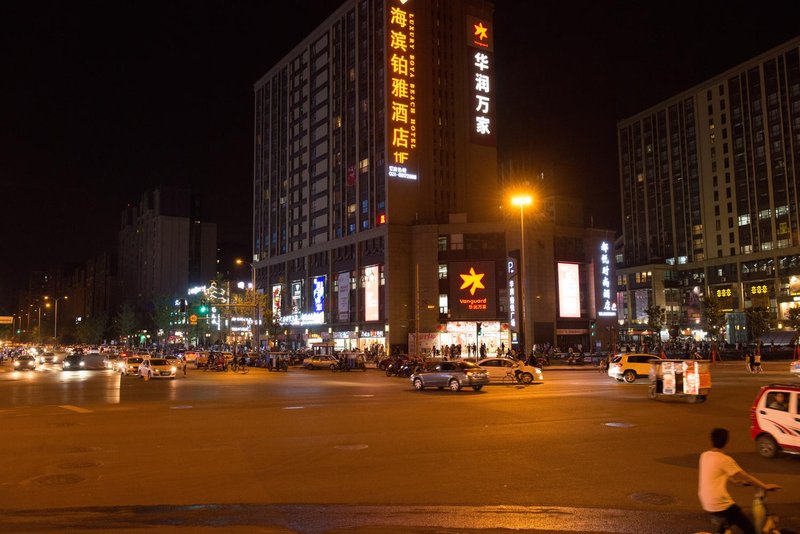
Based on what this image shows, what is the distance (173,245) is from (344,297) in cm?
10121

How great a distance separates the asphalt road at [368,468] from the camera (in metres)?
8.25

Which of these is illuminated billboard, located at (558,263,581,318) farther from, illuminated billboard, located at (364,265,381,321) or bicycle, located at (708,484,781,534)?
bicycle, located at (708,484,781,534)

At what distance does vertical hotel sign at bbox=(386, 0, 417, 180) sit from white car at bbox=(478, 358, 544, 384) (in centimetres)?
5043

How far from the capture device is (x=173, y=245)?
174 m

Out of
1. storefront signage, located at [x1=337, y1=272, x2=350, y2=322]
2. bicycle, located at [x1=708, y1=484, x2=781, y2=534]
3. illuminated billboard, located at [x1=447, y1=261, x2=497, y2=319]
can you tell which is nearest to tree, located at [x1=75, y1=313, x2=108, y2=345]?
storefront signage, located at [x1=337, y1=272, x2=350, y2=322]

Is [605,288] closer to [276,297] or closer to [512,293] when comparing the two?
[512,293]

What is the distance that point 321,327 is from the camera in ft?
311

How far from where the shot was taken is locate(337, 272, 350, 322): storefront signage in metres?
88.2

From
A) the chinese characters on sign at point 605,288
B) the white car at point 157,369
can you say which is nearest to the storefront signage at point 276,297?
the chinese characters on sign at point 605,288

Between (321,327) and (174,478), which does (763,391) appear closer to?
(174,478)

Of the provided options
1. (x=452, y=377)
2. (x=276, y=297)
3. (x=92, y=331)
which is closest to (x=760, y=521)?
(x=452, y=377)

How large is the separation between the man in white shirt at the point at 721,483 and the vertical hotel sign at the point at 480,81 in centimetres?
8478

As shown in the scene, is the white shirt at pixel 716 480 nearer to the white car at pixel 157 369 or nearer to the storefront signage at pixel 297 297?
the white car at pixel 157 369

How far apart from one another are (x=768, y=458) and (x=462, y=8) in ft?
286
